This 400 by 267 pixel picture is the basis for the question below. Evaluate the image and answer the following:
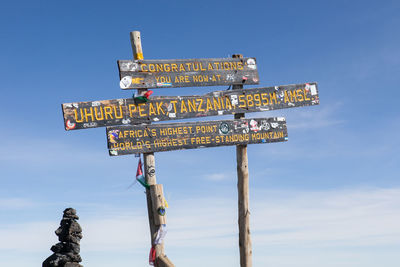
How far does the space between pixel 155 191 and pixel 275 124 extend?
11.7 ft

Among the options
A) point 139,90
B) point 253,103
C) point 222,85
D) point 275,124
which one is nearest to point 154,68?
point 139,90

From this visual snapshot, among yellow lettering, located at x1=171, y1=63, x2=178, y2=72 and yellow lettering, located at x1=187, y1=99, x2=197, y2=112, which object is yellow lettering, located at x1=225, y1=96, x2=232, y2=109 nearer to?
yellow lettering, located at x1=187, y1=99, x2=197, y2=112

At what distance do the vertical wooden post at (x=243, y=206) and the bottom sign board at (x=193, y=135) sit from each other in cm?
34

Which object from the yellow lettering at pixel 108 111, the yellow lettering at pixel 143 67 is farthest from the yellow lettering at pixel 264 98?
the yellow lettering at pixel 108 111

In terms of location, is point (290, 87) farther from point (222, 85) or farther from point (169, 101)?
point (169, 101)

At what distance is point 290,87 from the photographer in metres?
12.0

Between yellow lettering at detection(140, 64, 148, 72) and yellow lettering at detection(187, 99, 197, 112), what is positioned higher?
yellow lettering at detection(140, 64, 148, 72)

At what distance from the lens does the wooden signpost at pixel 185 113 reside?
10250 mm

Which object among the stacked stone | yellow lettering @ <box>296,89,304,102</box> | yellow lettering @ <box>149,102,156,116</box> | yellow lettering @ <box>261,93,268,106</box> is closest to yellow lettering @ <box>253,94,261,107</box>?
yellow lettering @ <box>261,93,268,106</box>

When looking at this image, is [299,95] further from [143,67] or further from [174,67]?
[143,67]

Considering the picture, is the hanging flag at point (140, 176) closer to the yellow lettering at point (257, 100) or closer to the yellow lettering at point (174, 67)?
the yellow lettering at point (174, 67)

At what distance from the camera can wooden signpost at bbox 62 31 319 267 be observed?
10250mm

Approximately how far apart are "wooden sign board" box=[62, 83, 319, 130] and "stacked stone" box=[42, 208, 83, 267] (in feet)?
8.65

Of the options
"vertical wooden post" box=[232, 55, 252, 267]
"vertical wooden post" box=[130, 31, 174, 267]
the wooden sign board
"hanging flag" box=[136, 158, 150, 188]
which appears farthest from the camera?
"vertical wooden post" box=[232, 55, 252, 267]
